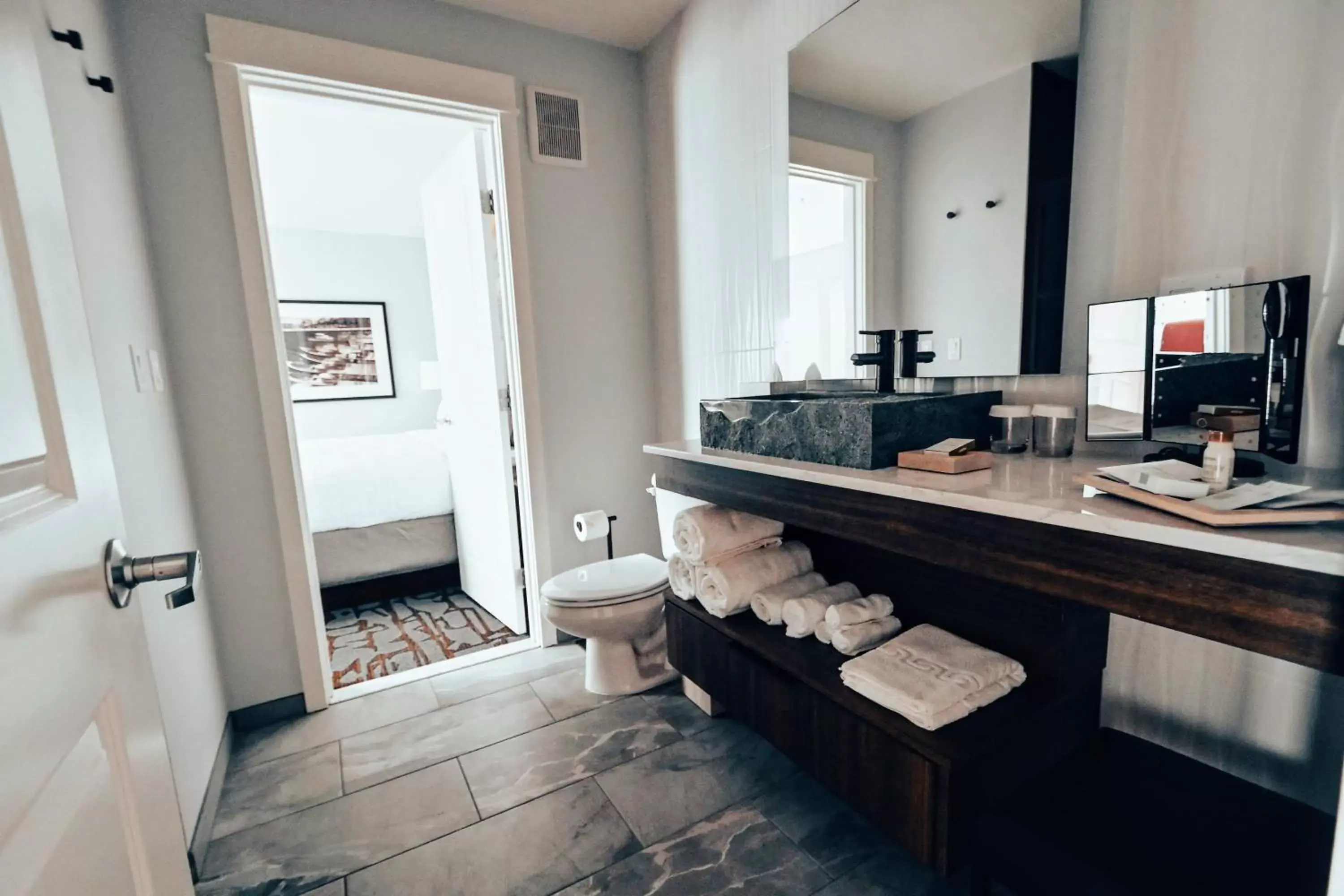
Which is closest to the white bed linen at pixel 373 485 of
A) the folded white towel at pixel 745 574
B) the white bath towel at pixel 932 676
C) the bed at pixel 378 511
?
the bed at pixel 378 511

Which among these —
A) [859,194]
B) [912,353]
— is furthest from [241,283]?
[912,353]

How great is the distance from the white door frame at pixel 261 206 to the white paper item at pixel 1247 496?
6.45ft

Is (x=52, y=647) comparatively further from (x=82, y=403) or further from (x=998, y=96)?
(x=998, y=96)

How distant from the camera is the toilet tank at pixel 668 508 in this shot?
1927mm

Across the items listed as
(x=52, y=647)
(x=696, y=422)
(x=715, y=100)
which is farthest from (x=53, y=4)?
(x=696, y=422)

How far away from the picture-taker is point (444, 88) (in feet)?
6.45

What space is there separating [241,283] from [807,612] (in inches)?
75.0

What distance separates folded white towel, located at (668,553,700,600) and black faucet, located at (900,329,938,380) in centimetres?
76

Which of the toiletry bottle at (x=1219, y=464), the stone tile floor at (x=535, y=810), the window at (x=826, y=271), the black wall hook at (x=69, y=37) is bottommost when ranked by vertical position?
the stone tile floor at (x=535, y=810)

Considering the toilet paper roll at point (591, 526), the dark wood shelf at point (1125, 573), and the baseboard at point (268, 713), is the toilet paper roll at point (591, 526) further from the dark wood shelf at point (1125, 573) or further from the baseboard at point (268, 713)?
the dark wood shelf at point (1125, 573)

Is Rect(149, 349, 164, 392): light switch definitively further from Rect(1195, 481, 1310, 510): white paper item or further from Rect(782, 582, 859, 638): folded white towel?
Rect(1195, 481, 1310, 510): white paper item

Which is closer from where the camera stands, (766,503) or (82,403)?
(82,403)

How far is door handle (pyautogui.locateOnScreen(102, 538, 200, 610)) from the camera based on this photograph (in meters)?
0.60

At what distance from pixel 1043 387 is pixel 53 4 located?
219 centimetres
